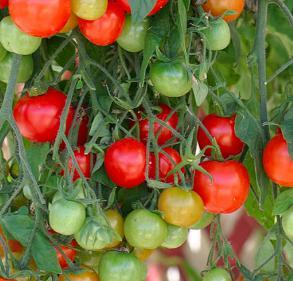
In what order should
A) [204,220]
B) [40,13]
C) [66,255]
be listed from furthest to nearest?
[204,220], [66,255], [40,13]

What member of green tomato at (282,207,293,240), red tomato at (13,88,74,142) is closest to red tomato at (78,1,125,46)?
red tomato at (13,88,74,142)

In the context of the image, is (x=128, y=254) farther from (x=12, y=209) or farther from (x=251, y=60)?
(x=251, y=60)

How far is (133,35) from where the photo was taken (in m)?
0.98

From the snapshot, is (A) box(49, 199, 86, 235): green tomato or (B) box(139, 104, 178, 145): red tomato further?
(B) box(139, 104, 178, 145): red tomato

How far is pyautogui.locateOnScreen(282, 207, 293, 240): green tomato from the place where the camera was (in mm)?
1009

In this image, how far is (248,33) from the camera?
1.50 m

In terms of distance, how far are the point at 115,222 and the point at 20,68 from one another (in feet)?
0.78

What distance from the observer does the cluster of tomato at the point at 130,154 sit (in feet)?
2.96

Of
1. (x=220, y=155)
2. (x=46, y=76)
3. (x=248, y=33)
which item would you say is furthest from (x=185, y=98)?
(x=248, y=33)

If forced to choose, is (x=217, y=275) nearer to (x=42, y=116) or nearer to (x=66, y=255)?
(x=66, y=255)

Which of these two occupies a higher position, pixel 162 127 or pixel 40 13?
pixel 40 13

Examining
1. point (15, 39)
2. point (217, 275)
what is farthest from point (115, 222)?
point (15, 39)

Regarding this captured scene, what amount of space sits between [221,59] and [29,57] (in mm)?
398

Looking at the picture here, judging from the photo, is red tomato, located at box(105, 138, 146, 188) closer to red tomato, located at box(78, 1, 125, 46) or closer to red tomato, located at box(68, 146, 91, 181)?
red tomato, located at box(68, 146, 91, 181)
